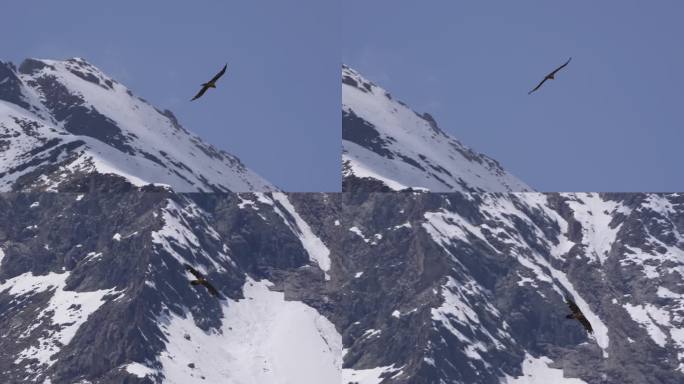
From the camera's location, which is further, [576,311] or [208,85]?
[208,85]

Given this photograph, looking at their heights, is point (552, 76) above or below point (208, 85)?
above

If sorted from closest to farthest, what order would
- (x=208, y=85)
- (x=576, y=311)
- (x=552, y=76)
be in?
(x=576, y=311) < (x=208, y=85) < (x=552, y=76)

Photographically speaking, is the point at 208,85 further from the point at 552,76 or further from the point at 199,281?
the point at 552,76

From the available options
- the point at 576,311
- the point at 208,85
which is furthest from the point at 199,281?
the point at 576,311

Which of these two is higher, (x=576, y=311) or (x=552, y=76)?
(x=552, y=76)

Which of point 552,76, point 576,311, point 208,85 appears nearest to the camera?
point 576,311

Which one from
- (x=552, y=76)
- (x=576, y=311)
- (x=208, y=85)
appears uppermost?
(x=552, y=76)

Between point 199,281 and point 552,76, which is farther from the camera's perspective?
point 552,76

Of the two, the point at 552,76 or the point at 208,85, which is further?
the point at 552,76

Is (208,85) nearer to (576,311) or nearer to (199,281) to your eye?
(199,281)
